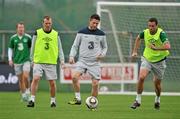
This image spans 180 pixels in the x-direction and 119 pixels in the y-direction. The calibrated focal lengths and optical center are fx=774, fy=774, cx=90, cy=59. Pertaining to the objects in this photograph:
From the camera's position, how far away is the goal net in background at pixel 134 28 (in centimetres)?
2808

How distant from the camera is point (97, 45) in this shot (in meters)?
18.3

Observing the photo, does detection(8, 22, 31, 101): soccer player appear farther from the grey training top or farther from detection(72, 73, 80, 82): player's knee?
the grey training top

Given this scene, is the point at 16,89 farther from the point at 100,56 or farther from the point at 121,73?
the point at 100,56

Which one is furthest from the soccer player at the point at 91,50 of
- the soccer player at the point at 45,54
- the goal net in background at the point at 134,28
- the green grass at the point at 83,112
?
the goal net in background at the point at 134,28

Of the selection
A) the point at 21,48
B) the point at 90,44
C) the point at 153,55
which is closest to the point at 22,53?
the point at 21,48

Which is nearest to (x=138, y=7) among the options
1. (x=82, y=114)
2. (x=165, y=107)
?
(x=165, y=107)

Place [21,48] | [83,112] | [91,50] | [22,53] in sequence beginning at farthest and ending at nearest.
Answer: [21,48]
[22,53]
[91,50]
[83,112]

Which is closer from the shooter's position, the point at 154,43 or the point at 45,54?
the point at 45,54

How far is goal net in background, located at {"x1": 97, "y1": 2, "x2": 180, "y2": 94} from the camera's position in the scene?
28.1m

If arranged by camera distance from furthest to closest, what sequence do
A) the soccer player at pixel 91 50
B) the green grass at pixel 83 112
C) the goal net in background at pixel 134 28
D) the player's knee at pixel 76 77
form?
the goal net in background at pixel 134 28 < the player's knee at pixel 76 77 < the soccer player at pixel 91 50 < the green grass at pixel 83 112

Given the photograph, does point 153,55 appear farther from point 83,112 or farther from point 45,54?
point 83,112

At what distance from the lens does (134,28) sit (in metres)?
28.6

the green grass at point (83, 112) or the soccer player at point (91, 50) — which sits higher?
the soccer player at point (91, 50)

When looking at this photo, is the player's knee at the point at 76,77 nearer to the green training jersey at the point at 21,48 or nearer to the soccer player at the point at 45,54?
the soccer player at the point at 45,54
